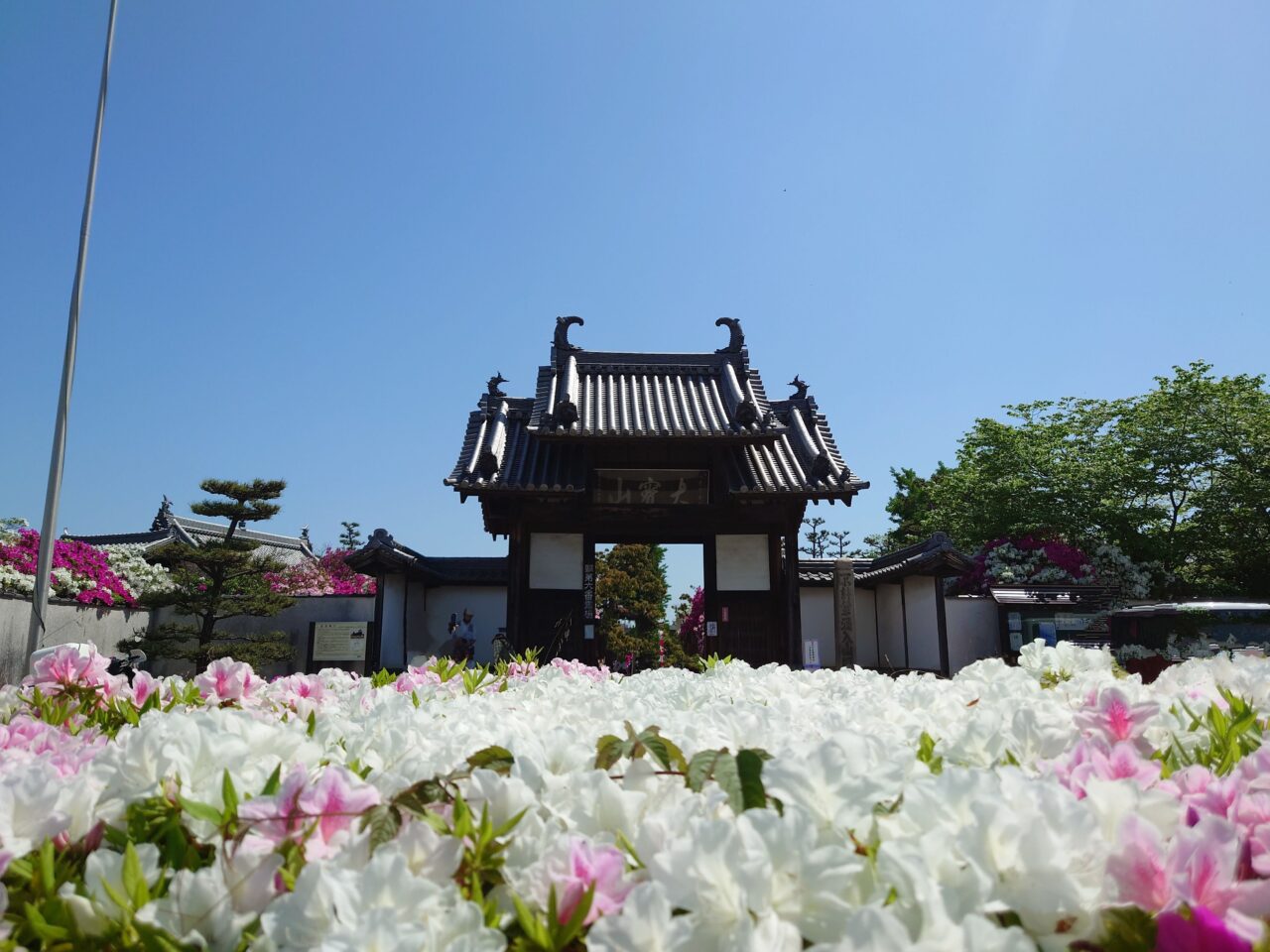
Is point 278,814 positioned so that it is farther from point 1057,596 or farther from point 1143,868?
point 1057,596

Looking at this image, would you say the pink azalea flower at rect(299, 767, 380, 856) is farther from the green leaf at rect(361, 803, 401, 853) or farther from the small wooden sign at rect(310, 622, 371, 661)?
the small wooden sign at rect(310, 622, 371, 661)

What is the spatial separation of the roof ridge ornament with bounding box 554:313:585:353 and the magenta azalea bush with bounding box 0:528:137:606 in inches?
331

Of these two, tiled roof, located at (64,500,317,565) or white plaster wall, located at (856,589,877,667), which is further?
tiled roof, located at (64,500,317,565)

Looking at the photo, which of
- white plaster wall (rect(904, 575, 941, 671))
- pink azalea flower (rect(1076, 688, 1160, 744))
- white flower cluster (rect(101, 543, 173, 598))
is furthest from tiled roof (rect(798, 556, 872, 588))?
pink azalea flower (rect(1076, 688, 1160, 744))

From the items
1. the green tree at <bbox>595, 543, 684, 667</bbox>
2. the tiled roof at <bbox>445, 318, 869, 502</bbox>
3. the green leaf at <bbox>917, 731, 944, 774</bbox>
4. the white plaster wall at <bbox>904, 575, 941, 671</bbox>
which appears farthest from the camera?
the green tree at <bbox>595, 543, 684, 667</bbox>

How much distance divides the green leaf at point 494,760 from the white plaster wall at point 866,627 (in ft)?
50.5

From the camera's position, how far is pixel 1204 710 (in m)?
1.62

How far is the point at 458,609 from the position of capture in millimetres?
14812

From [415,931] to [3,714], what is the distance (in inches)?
80.4

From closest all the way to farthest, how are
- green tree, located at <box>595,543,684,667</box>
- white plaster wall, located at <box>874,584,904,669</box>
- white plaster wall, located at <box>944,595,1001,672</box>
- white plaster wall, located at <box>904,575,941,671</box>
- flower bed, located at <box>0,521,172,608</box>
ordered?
flower bed, located at <box>0,521,172,608</box>, white plaster wall, located at <box>904,575,941,671</box>, white plaster wall, located at <box>944,595,1001,672</box>, white plaster wall, located at <box>874,584,904,669</box>, green tree, located at <box>595,543,684,667</box>

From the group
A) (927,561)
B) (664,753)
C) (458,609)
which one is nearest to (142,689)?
(664,753)

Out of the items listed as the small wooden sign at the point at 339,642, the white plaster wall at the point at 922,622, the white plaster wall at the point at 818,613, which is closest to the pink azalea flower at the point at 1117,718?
the white plaster wall at the point at 922,622

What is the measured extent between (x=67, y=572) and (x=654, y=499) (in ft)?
34.0

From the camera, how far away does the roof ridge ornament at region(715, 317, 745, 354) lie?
1448cm
